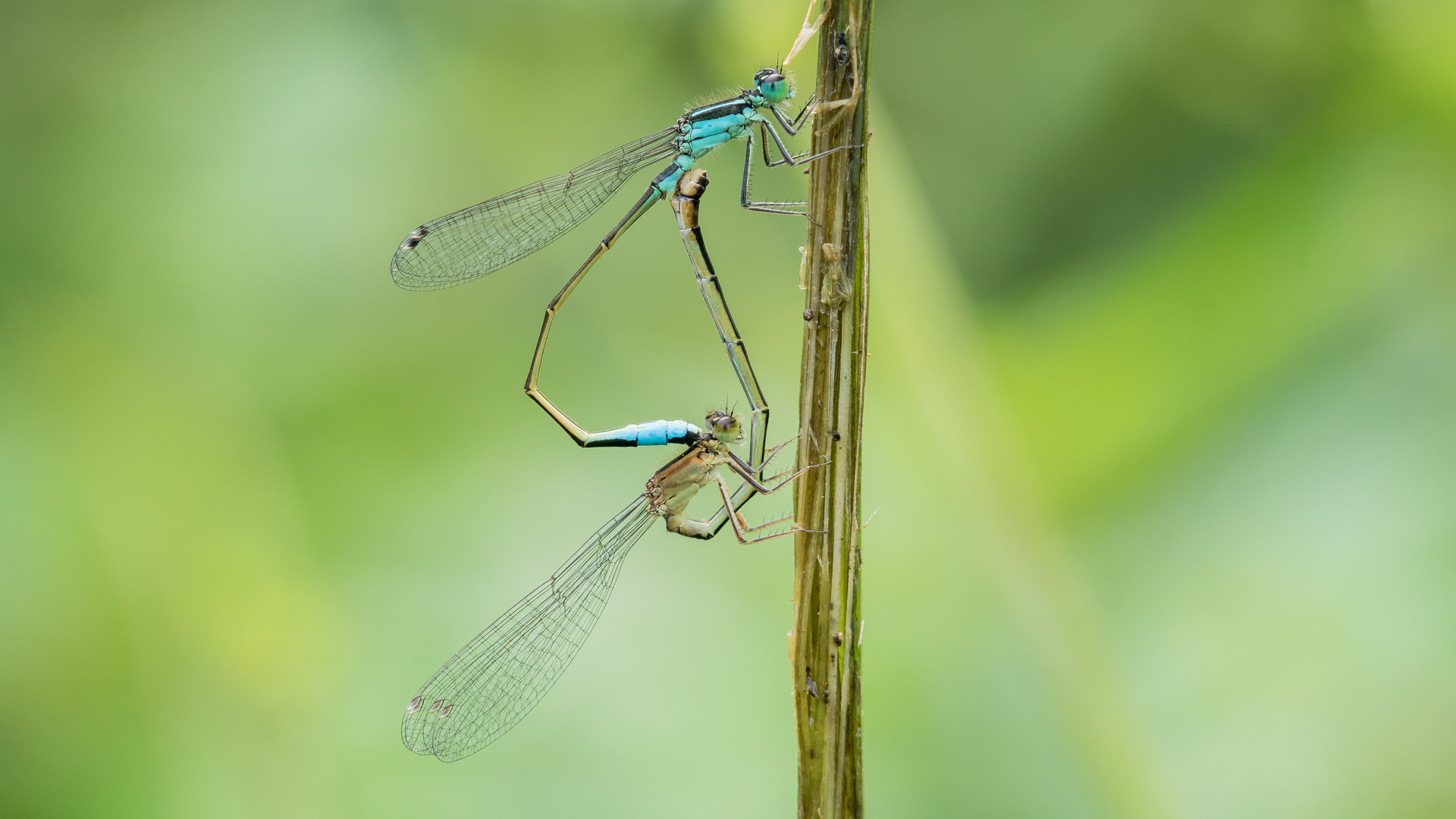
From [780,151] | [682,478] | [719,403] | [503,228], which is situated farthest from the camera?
[719,403]

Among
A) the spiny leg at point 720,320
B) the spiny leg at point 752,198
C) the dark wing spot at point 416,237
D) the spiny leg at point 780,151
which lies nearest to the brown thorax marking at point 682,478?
the spiny leg at point 720,320

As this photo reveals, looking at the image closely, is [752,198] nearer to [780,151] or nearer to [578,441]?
[780,151]

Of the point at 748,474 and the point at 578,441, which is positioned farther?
the point at 578,441

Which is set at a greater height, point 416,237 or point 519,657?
point 416,237

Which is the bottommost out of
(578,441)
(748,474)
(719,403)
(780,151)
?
(748,474)

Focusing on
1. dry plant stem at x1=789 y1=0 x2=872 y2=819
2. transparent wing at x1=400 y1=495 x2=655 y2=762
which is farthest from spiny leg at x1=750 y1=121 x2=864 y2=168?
transparent wing at x1=400 y1=495 x2=655 y2=762

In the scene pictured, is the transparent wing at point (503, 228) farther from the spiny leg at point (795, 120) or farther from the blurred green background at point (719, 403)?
the spiny leg at point (795, 120)

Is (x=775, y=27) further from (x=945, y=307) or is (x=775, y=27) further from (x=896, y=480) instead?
(x=896, y=480)

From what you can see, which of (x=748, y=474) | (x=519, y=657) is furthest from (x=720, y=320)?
(x=519, y=657)

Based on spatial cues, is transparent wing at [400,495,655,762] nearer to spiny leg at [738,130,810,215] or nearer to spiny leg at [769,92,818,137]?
spiny leg at [738,130,810,215]
